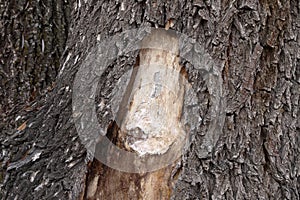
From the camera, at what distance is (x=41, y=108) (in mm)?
2209

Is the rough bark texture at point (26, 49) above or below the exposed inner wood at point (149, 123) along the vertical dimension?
above

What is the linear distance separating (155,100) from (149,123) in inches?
3.8

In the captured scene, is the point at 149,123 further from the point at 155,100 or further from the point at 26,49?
the point at 26,49

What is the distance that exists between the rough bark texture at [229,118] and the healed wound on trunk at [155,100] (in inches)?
2.4

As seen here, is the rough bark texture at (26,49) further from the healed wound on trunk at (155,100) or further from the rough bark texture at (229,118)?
the healed wound on trunk at (155,100)

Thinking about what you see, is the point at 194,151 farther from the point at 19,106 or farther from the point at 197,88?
the point at 19,106

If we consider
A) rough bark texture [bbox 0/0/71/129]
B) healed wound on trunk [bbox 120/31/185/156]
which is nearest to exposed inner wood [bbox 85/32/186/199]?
healed wound on trunk [bbox 120/31/185/156]

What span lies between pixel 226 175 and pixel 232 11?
2.04 feet

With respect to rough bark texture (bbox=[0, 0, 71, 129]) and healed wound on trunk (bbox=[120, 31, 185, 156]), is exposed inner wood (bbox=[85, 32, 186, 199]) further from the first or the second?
rough bark texture (bbox=[0, 0, 71, 129])

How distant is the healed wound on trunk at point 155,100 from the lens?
6.27 ft

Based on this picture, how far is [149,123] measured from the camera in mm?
1917

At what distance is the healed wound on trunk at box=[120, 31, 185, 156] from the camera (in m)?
1.91

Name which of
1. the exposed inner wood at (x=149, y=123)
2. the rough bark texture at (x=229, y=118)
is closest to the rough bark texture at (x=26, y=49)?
the rough bark texture at (x=229, y=118)

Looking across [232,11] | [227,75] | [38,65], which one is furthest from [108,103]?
[38,65]
